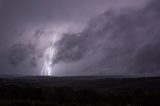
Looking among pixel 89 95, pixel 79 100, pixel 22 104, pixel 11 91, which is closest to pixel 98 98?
pixel 89 95

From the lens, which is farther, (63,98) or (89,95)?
(89,95)

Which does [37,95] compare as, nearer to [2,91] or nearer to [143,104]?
[2,91]

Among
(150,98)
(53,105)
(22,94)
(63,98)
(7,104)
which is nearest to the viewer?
(7,104)

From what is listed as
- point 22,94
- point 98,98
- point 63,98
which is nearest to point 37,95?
point 22,94

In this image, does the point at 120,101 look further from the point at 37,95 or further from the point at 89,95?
the point at 37,95

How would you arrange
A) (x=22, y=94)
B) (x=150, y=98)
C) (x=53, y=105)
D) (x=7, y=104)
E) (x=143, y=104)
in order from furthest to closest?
(x=22, y=94), (x=150, y=98), (x=143, y=104), (x=53, y=105), (x=7, y=104)

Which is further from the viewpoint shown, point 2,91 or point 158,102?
point 2,91

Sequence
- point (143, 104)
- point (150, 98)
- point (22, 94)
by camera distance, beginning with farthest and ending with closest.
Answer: point (22, 94) → point (150, 98) → point (143, 104)

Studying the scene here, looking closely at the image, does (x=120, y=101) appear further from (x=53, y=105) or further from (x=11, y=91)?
(x=11, y=91)

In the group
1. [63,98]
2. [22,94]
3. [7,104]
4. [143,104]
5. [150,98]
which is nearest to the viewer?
[7,104]
